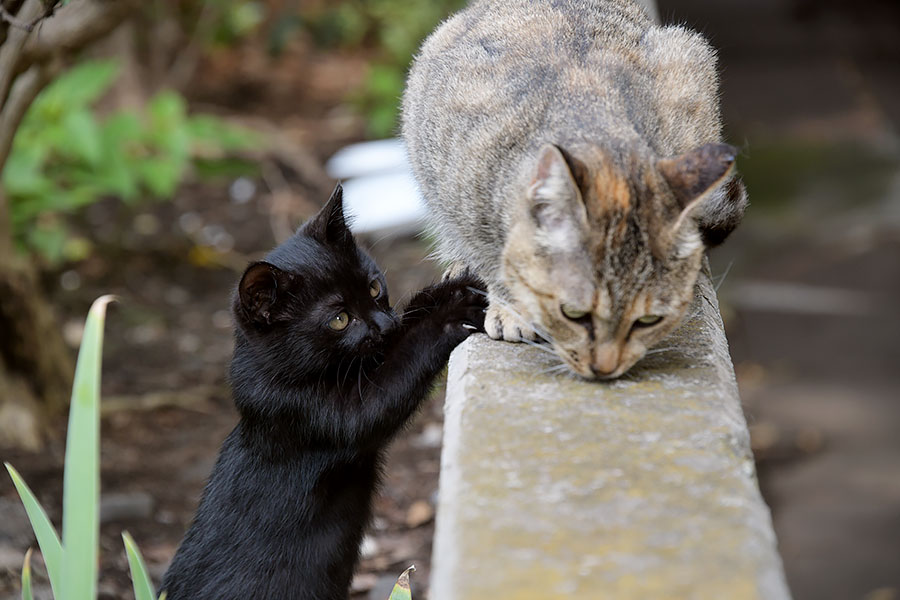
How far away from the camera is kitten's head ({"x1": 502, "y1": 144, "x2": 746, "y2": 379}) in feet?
7.95

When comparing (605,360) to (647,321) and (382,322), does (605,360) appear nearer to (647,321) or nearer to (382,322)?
(647,321)

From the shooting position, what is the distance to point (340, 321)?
2939 mm

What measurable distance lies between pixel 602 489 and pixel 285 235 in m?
4.71

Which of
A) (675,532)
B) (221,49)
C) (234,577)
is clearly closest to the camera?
(675,532)

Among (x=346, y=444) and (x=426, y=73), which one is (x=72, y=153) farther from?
(x=346, y=444)

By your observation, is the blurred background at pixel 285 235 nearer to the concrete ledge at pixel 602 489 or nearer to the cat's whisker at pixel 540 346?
the cat's whisker at pixel 540 346

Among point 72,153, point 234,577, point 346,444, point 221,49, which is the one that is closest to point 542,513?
point 346,444

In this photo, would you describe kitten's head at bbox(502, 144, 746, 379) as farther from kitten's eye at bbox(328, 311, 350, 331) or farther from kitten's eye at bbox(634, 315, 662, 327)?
kitten's eye at bbox(328, 311, 350, 331)

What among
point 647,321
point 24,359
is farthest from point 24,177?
point 647,321

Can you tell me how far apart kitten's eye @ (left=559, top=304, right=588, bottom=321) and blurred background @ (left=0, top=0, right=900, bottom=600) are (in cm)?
83

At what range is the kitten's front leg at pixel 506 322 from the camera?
2.67 metres

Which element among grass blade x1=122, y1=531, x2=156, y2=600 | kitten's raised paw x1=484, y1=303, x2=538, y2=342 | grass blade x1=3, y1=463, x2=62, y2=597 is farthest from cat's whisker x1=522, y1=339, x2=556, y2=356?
grass blade x1=3, y1=463, x2=62, y2=597

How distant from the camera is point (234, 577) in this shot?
113 inches

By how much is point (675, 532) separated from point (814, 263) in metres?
5.94
